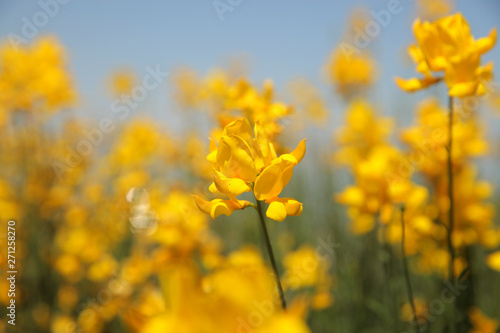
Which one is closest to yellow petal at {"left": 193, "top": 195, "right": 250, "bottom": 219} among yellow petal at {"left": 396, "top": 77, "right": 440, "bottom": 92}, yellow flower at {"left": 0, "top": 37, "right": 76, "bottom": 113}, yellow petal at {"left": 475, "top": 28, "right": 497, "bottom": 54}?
yellow petal at {"left": 396, "top": 77, "right": 440, "bottom": 92}

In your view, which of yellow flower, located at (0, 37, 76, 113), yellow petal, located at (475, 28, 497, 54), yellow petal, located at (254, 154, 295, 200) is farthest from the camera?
yellow flower, located at (0, 37, 76, 113)

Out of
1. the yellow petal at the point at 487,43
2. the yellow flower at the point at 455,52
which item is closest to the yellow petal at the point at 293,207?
the yellow flower at the point at 455,52

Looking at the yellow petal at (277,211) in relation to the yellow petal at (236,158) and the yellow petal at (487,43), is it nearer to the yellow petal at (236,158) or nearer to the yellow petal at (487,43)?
the yellow petal at (236,158)

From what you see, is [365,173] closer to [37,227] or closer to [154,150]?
[37,227]

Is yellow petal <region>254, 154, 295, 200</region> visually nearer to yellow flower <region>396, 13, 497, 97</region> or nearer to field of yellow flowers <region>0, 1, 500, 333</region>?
field of yellow flowers <region>0, 1, 500, 333</region>

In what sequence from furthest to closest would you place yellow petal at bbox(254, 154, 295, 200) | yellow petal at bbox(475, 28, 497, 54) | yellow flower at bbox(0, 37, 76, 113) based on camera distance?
1. yellow flower at bbox(0, 37, 76, 113)
2. yellow petal at bbox(475, 28, 497, 54)
3. yellow petal at bbox(254, 154, 295, 200)

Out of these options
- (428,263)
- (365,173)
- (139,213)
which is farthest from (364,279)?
(139,213)

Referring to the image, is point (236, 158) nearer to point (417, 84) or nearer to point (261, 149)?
point (261, 149)
